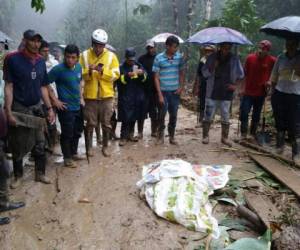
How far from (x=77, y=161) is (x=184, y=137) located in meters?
2.69

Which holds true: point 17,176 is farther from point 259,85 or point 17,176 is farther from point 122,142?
point 259,85

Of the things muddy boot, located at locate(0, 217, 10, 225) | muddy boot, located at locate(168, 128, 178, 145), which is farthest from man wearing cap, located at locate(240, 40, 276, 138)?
muddy boot, located at locate(0, 217, 10, 225)

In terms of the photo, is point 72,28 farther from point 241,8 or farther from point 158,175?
point 158,175

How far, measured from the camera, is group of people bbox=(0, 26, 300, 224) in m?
4.83

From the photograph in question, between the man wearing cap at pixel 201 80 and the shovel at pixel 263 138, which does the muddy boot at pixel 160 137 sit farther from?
the shovel at pixel 263 138

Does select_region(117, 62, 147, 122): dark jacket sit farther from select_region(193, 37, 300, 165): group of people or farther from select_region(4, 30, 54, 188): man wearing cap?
select_region(4, 30, 54, 188): man wearing cap

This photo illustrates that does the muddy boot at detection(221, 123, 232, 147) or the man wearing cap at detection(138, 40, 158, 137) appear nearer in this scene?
the muddy boot at detection(221, 123, 232, 147)

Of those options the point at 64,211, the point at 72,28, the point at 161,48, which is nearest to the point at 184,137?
the point at 64,211

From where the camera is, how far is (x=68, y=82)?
558cm

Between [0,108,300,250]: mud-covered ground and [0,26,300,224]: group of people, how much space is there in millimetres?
241

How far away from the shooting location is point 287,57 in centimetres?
604

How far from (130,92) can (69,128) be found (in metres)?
1.75

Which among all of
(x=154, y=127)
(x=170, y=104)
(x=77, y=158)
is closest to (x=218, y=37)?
(x=170, y=104)

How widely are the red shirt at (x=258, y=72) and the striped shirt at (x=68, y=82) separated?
126 inches
